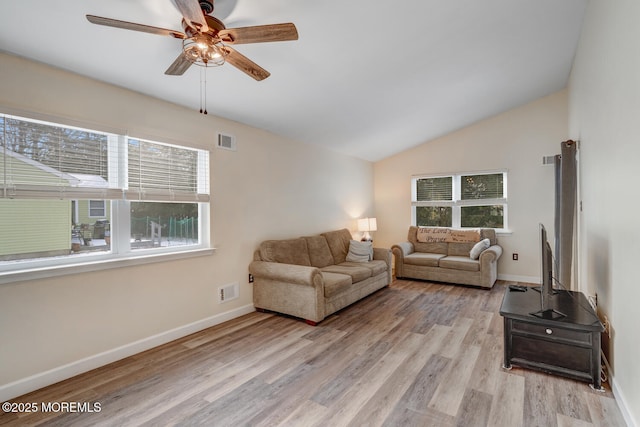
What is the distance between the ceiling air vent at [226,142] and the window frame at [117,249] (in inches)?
7.7

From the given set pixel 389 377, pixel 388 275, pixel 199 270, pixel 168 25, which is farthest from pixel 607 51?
pixel 199 270

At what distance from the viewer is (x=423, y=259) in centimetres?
529

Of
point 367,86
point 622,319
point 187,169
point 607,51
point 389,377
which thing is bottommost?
point 389,377

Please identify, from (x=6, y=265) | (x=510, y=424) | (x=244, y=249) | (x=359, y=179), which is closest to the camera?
(x=510, y=424)

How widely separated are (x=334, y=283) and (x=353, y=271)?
59 centimetres

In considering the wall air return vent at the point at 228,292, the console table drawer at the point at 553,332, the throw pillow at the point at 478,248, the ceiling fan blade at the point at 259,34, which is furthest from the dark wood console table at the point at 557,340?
the wall air return vent at the point at 228,292

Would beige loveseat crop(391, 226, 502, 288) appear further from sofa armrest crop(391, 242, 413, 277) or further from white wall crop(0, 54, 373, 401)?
white wall crop(0, 54, 373, 401)

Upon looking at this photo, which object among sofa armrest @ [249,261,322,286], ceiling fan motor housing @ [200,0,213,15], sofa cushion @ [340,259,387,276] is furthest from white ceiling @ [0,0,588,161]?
sofa cushion @ [340,259,387,276]

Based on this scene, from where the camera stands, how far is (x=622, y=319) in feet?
6.42

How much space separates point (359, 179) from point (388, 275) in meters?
2.13

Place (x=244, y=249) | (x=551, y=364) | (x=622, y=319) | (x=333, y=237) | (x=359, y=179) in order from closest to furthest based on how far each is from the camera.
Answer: (x=622, y=319), (x=551, y=364), (x=244, y=249), (x=333, y=237), (x=359, y=179)

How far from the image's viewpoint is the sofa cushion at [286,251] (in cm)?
388

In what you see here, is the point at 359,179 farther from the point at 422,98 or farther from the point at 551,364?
the point at 551,364

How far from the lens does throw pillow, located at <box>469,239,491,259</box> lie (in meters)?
4.95
